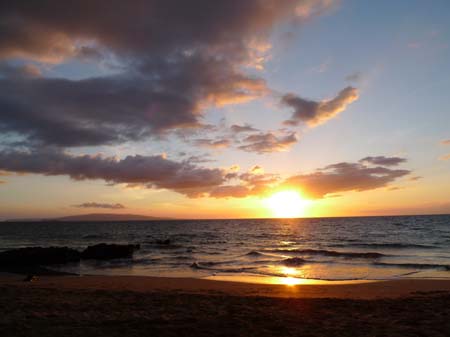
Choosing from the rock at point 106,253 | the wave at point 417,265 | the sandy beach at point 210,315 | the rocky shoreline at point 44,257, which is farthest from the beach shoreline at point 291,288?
the rock at point 106,253

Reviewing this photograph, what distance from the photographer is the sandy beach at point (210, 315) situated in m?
8.70

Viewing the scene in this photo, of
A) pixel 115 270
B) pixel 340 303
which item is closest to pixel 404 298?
pixel 340 303

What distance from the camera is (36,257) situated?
3216 centimetres

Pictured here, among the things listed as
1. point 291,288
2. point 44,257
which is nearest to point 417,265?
point 291,288

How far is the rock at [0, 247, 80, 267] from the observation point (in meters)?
31.2

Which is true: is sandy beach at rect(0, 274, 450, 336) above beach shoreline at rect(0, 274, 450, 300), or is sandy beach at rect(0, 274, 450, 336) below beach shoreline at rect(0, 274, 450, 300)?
above

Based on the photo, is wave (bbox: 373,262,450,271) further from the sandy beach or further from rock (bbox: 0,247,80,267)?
rock (bbox: 0,247,80,267)

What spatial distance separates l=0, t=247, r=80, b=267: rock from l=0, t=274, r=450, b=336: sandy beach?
18.8 m

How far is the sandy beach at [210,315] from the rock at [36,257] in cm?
1885

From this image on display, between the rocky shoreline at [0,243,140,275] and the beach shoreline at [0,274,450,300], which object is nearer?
the beach shoreline at [0,274,450,300]

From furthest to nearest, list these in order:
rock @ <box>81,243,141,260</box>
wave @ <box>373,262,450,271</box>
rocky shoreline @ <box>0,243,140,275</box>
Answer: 1. rock @ <box>81,243,141,260</box>
2. rocky shoreline @ <box>0,243,140,275</box>
3. wave @ <box>373,262,450,271</box>

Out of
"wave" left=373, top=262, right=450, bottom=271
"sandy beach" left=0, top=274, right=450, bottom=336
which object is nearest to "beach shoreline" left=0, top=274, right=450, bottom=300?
"sandy beach" left=0, top=274, right=450, bottom=336

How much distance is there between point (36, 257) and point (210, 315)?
2769 cm

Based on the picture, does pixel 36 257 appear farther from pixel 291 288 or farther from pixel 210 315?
pixel 210 315
